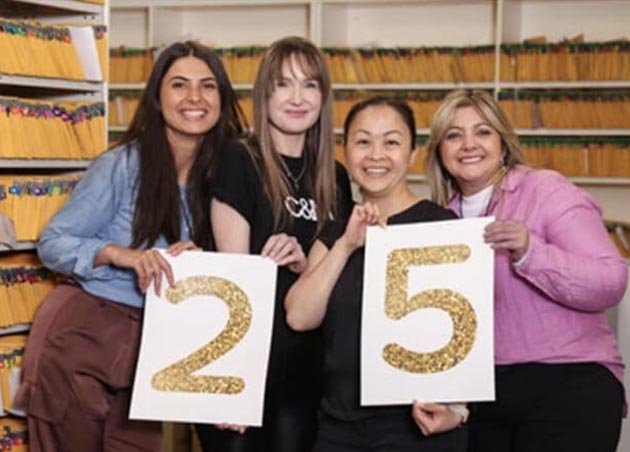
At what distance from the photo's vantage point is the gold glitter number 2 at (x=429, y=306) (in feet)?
9.25

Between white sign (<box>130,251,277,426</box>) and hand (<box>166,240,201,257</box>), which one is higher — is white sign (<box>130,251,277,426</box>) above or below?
below

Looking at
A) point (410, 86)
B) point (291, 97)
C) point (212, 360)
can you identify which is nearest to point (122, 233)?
point (212, 360)

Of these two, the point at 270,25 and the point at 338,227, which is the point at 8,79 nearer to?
the point at 338,227

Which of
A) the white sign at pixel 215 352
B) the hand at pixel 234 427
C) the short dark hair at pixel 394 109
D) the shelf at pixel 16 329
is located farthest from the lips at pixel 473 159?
the shelf at pixel 16 329

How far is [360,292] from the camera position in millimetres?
2854

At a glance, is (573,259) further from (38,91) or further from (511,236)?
(38,91)

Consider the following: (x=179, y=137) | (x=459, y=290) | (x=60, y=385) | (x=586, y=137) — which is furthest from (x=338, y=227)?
(x=586, y=137)

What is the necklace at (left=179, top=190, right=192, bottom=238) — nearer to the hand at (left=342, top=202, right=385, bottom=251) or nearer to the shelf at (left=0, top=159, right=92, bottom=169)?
the hand at (left=342, top=202, right=385, bottom=251)

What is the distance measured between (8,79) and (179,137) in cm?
87

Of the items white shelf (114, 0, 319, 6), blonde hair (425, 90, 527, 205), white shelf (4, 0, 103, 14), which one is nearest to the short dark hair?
blonde hair (425, 90, 527, 205)

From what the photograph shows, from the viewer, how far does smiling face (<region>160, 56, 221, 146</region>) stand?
3.31 m

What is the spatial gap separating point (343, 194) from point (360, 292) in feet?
1.91

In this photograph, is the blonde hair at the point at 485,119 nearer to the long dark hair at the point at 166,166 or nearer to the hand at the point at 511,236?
the hand at the point at 511,236

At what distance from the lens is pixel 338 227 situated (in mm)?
2947
